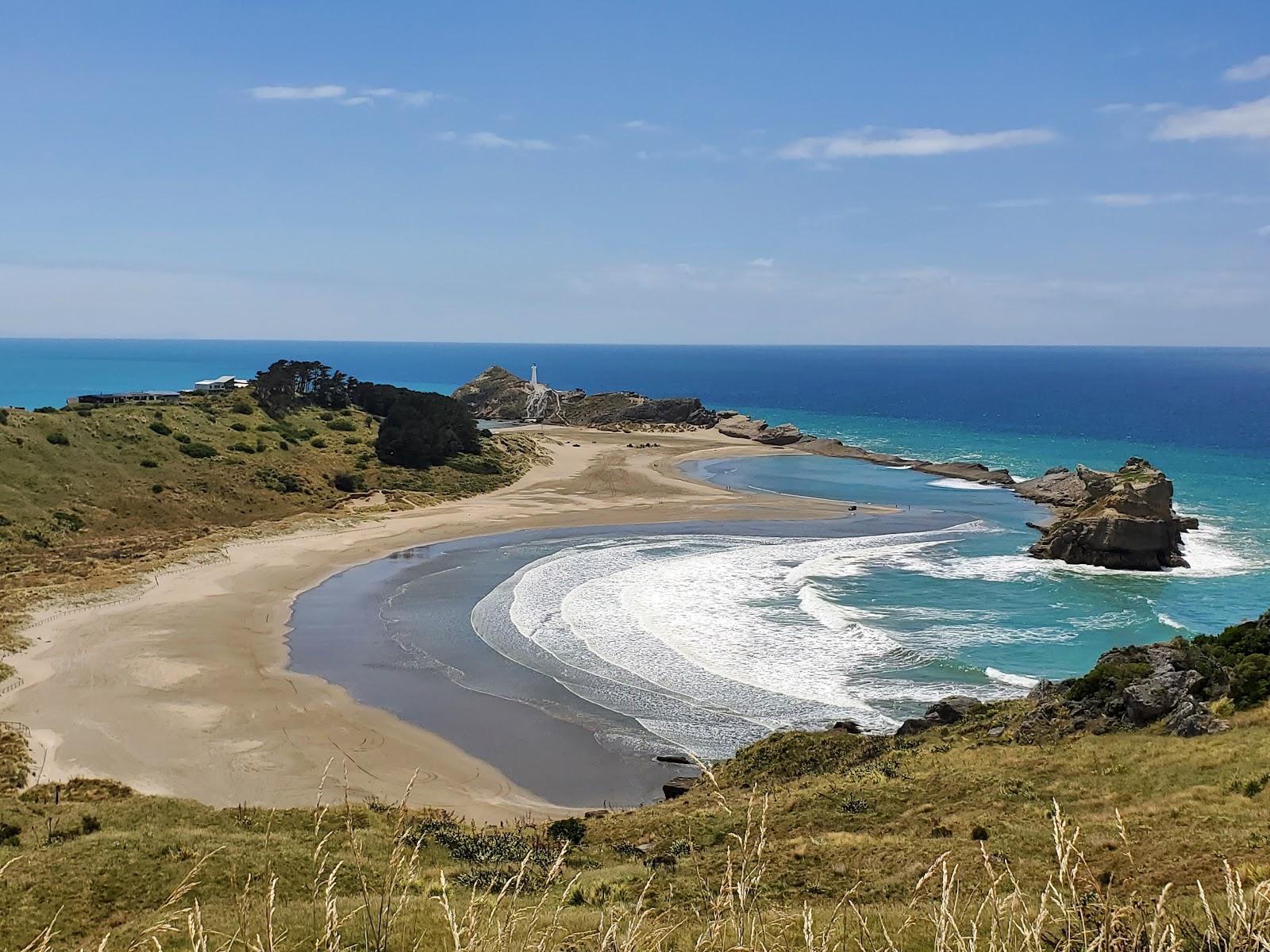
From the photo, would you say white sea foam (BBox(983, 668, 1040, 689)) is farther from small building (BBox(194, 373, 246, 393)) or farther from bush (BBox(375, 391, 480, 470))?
small building (BBox(194, 373, 246, 393))

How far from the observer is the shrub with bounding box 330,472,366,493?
2542 inches

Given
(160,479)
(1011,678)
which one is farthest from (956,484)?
(160,479)

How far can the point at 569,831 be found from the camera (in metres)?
16.8

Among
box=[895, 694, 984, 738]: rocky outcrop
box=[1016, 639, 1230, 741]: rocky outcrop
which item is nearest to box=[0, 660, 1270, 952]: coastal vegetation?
box=[1016, 639, 1230, 741]: rocky outcrop

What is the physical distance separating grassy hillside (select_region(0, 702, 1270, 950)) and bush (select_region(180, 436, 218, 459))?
152 feet

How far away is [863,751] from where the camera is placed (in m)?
20.8

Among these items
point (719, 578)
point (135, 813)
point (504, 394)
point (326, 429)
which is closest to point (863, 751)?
point (135, 813)

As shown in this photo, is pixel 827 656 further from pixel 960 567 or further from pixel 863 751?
pixel 960 567

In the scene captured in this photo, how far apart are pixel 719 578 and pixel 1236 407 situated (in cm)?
14111

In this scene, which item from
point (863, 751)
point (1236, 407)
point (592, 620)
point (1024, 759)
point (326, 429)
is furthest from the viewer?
point (1236, 407)

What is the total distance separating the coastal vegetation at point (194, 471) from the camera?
44469 millimetres

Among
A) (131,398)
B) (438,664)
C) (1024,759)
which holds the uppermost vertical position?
(131,398)

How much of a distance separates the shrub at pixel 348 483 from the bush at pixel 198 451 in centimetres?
824

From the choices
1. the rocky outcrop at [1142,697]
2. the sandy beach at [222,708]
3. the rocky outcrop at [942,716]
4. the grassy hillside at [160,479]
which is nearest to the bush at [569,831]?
the sandy beach at [222,708]
